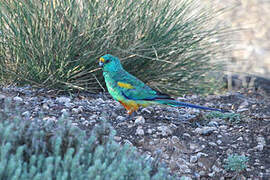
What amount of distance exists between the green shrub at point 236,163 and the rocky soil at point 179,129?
5cm

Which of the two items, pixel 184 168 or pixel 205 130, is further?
pixel 205 130

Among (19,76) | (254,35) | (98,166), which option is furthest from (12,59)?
(254,35)

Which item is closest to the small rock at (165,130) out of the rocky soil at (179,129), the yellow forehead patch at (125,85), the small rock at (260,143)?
the rocky soil at (179,129)

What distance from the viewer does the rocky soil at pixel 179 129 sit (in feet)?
10.7

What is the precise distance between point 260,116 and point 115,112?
1.55m

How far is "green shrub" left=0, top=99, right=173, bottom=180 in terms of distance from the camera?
7.39ft

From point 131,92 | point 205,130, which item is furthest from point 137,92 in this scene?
point 205,130

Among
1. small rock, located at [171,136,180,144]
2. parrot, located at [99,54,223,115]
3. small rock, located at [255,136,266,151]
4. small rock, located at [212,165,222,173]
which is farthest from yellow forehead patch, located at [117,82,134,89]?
small rock, located at [255,136,266,151]

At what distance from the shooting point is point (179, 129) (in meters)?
3.68

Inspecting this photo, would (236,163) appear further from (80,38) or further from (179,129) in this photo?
(80,38)

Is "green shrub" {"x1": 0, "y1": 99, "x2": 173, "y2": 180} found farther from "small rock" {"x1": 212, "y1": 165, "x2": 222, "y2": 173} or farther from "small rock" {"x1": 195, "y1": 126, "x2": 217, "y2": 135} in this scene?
"small rock" {"x1": 195, "y1": 126, "x2": 217, "y2": 135}

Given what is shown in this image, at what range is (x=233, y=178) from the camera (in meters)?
3.20

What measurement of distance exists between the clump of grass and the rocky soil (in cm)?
26

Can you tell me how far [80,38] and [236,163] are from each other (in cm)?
212
